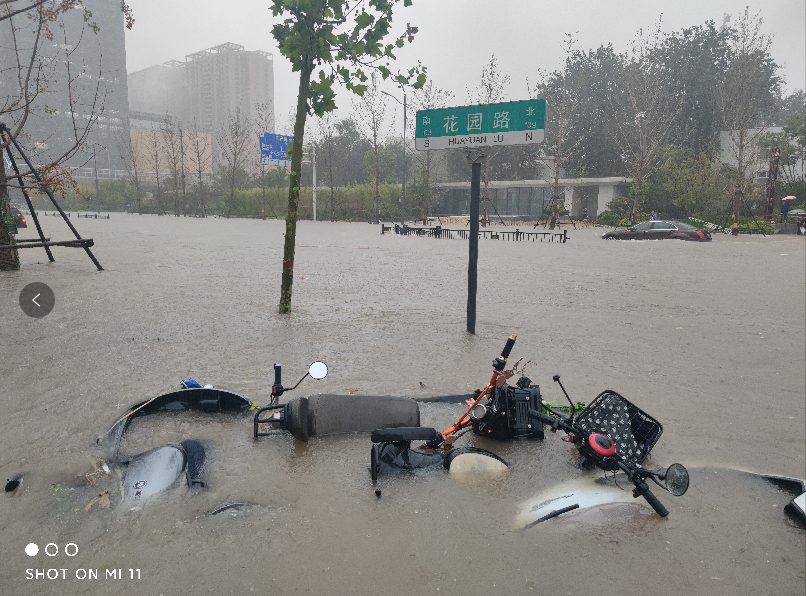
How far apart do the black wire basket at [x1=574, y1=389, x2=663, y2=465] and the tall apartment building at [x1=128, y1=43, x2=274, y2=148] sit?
362 feet

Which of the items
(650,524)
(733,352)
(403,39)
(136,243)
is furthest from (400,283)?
(136,243)

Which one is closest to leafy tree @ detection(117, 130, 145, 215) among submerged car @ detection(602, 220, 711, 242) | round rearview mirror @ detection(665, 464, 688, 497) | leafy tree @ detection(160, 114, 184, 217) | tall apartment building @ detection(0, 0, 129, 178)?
tall apartment building @ detection(0, 0, 129, 178)

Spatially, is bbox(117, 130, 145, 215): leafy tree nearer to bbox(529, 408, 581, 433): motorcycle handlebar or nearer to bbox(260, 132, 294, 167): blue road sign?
bbox(260, 132, 294, 167): blue road sign

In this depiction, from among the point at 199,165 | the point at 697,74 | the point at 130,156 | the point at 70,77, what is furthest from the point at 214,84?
the point at 70,77

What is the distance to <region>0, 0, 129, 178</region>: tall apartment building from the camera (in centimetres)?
1052

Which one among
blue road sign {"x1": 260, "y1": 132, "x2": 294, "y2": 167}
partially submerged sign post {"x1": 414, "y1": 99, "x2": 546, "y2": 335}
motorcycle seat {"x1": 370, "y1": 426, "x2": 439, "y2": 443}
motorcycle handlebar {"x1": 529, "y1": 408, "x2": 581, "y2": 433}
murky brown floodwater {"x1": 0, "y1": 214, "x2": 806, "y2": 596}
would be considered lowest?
murky brown floodwater {"x1": 0, "y1": 214, "x2": 806, "y2": 596}

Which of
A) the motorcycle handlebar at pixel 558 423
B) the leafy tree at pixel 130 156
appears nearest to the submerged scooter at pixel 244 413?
the motorcycle handlebar at pixel 558 423

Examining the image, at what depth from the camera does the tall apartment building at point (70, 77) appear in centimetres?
1052

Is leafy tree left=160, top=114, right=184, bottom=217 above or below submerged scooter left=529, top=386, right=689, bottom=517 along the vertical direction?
above

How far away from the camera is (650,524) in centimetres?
346

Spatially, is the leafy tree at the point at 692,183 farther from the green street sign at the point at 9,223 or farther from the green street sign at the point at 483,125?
the green street sign at the point at 9,223

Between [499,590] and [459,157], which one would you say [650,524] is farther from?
[459,157]

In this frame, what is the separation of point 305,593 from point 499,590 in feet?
3.27

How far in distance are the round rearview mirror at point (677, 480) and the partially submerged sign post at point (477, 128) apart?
413cm
